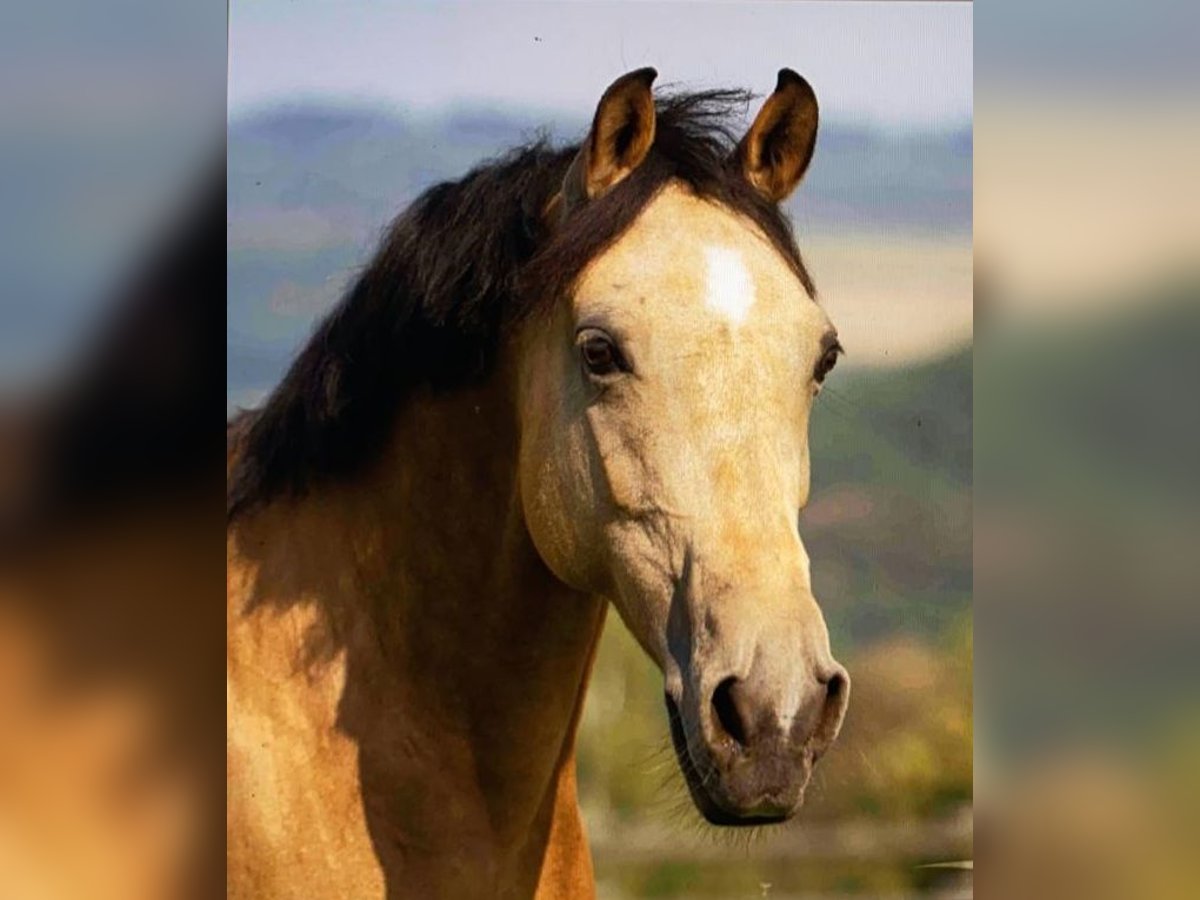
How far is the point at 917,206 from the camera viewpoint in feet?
11.5

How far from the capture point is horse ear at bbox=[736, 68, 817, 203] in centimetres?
246

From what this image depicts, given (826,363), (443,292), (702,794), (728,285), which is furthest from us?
(443,292)

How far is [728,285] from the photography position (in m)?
2.21

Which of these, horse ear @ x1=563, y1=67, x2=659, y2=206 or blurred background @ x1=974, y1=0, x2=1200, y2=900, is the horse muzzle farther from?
horse ear @ x1=563, y1=67, x2=659, y2=206

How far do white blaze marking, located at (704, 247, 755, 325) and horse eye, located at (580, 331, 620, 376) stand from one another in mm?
181

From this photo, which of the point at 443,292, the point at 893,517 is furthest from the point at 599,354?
the point at 893,517

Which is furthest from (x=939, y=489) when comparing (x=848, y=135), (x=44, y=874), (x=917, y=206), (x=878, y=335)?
(x=44, y=874)

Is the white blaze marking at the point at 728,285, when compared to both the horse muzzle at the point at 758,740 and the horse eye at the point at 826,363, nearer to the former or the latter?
the horse eye at the point at 826,363

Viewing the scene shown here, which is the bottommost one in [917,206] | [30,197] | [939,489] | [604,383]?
[939,489]

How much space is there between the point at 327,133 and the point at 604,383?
1341 mm

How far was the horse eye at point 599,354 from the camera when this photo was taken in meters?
2.23

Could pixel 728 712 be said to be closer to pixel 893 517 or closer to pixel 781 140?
pixel 781 140

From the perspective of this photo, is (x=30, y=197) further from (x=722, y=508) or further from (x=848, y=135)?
(x=848, y=135)

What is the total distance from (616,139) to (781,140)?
35cm
